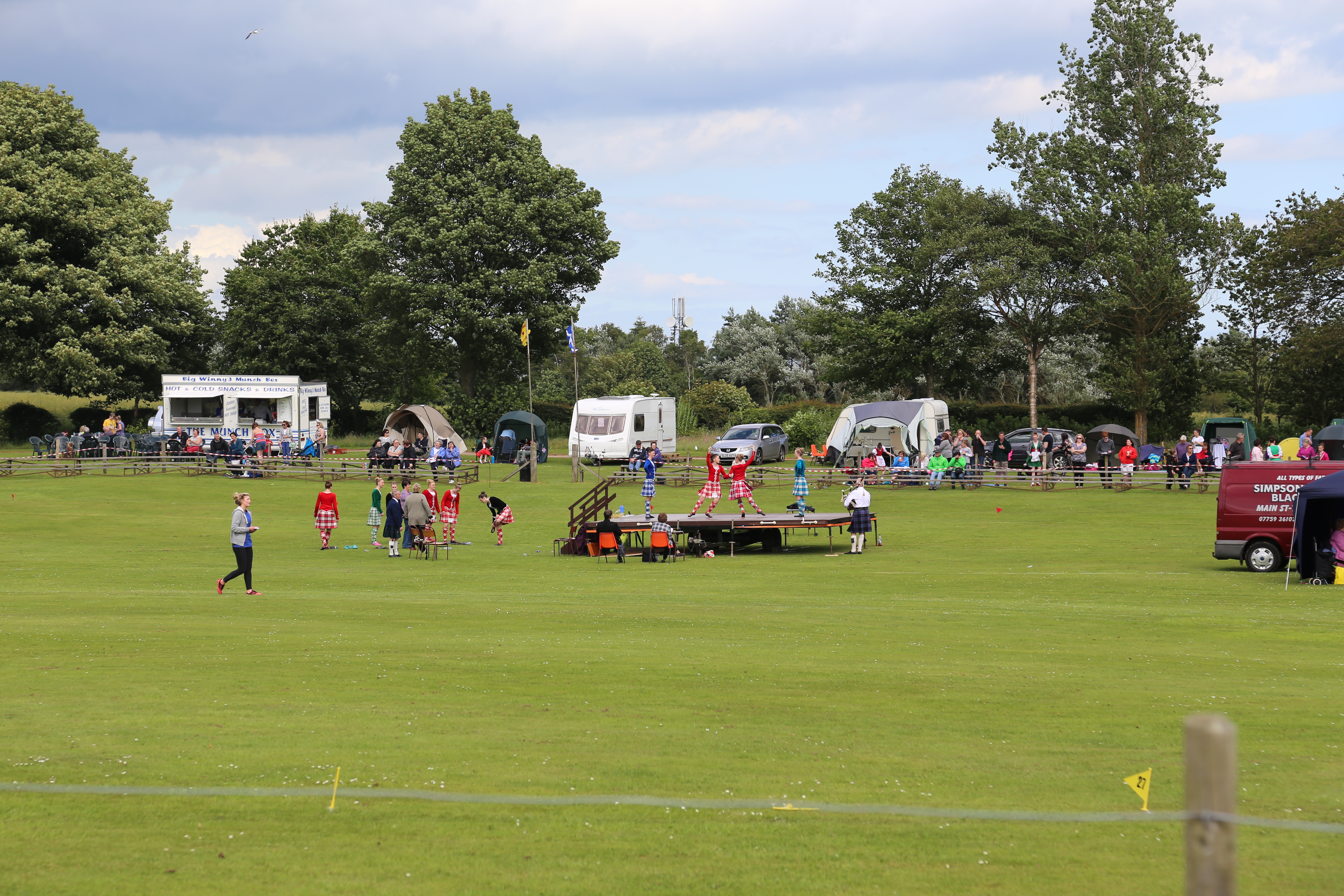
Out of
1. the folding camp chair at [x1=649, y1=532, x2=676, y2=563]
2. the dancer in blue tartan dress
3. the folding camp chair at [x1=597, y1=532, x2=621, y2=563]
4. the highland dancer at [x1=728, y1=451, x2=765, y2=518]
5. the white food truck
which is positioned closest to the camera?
the folding camp chair at [x1=649, y1=532, x2=676, y2=563]

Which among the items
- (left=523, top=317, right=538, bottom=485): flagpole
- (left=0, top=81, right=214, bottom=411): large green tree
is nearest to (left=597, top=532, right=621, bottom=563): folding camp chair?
(left=523, top=317, right=538, bottom=485): flagpole

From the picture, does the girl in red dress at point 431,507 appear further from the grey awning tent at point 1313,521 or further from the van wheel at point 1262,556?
the grey awning tent at point 1313,521

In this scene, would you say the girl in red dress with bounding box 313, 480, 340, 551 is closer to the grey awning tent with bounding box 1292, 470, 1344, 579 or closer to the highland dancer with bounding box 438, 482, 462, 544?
the highland dancer with bounding box 438, 482, 462, 544

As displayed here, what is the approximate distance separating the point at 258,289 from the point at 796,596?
50102 mm

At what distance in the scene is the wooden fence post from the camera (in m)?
3.19

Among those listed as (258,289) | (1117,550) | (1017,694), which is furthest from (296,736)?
(258,289)

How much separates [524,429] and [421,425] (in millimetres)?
4404

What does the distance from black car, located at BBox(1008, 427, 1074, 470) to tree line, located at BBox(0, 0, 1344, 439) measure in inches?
325

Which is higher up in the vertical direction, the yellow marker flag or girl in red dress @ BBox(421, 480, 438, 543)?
girl in red dress @ BBox(421, 480, 438, 543)

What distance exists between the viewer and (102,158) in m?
54.1

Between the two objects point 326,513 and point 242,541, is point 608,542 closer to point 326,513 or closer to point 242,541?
point 326,513

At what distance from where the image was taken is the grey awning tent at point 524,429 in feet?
158

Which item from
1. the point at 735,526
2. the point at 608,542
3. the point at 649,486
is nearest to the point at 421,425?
the point at 649,486

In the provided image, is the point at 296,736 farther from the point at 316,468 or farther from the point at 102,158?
the point at 102,158
